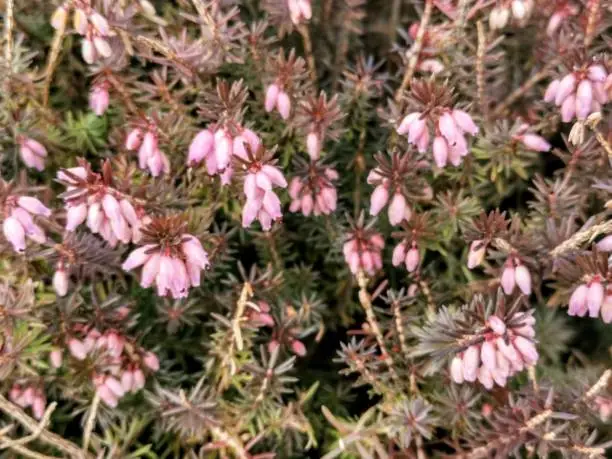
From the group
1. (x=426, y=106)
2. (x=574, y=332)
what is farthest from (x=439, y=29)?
(x=574, y=332)

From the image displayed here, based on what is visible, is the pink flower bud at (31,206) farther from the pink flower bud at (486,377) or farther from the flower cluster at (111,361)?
the pink flower bud at (486,377)

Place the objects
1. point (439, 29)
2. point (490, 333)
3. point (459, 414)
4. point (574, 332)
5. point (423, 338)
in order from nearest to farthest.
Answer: point (490, 333)
point (423, 338)
point (459, 414)
point (439, 29)
point (574, 332)

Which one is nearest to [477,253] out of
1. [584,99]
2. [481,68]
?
[584,99]

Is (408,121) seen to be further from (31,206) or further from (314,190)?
(31,206)

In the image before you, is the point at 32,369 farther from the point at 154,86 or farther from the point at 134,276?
the point at 154,86

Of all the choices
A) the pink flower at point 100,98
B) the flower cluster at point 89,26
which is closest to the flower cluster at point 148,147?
the pink flower at point 100,98

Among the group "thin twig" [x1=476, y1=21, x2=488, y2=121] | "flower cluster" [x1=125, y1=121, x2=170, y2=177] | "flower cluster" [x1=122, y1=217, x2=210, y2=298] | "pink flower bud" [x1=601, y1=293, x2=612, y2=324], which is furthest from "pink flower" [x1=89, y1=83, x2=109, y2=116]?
"pink flower bud" [x1=601, y1=293, x2=612, y2=324]

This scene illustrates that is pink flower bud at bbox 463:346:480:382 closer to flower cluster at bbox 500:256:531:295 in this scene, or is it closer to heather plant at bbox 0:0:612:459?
heather plant at bbox 0:0:612:459
